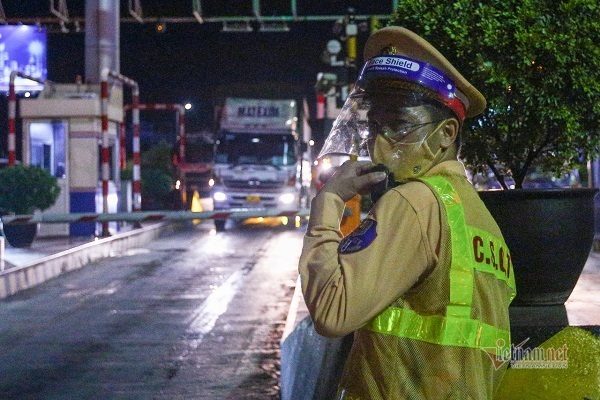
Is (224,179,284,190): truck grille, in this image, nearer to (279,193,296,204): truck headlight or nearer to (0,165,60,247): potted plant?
(279,193,296,204): truck headlight

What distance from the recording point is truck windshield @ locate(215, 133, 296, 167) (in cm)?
2434

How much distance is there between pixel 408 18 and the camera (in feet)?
12.9

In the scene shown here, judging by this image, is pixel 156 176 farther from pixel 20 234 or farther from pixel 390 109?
pixel 390 109

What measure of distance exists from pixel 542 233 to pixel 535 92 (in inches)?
23.5

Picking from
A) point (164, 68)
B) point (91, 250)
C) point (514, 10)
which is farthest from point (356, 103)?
point (164, 68)

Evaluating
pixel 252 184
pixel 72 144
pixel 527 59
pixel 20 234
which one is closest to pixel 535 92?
pixel 527 59

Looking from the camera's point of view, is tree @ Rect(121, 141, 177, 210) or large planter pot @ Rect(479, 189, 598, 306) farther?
tree @ Rect(121, 141, 177, 210)

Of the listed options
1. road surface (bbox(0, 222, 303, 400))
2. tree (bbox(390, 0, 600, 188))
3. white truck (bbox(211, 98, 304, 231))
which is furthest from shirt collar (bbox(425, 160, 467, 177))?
white truck (bbox(211, 98, 304, 231))

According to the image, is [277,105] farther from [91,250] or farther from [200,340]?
[200,340]

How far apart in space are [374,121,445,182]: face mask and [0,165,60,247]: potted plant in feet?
49.7

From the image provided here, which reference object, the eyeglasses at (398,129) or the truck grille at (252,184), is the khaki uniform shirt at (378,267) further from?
the truck grille at (252,184)

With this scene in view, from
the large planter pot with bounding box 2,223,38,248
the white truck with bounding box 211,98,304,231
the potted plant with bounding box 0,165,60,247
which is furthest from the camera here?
the white truck with bounding box 211,98,304,231

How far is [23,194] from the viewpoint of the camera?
16.6m

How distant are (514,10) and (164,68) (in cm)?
4791
